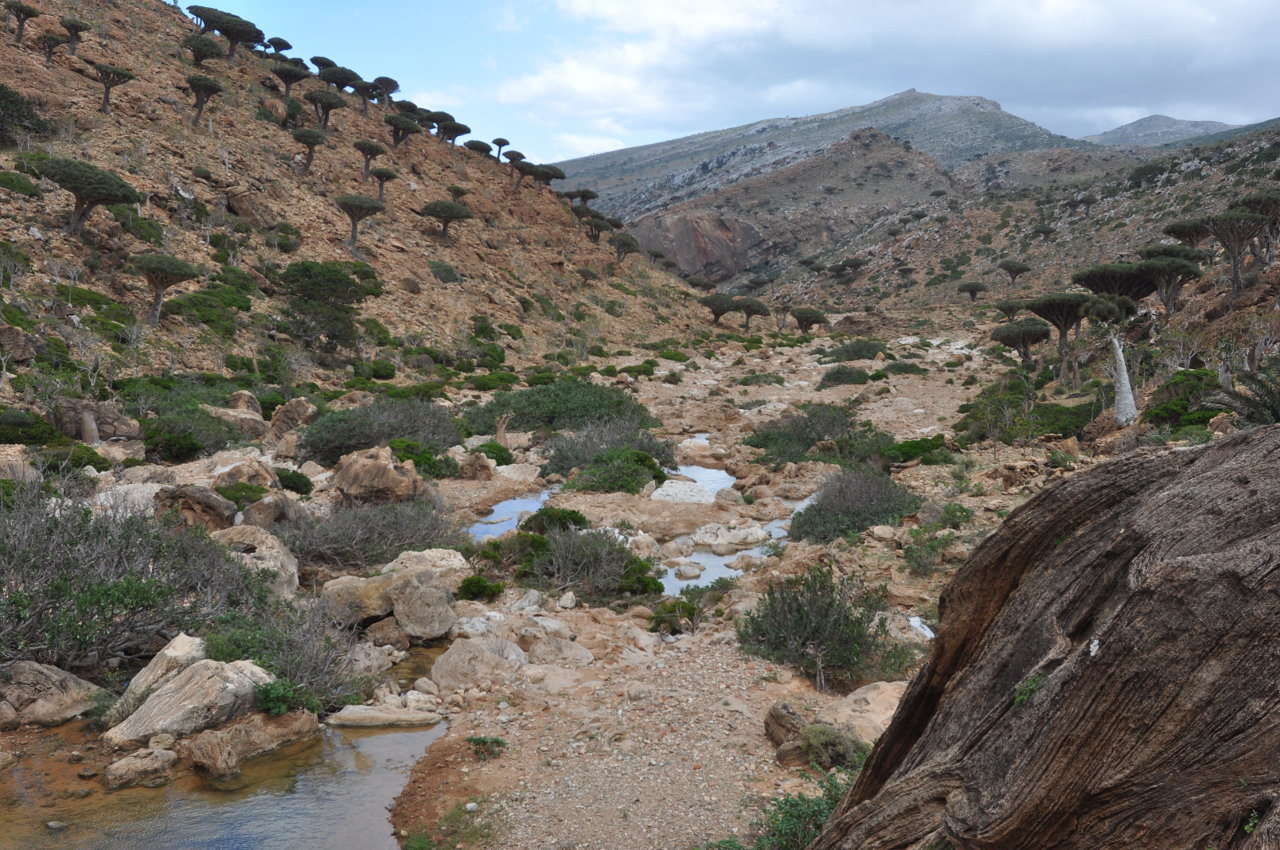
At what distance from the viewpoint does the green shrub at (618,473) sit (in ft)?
55.6

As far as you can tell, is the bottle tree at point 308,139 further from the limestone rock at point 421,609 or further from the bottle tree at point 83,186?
the limestone rock at point 421,609

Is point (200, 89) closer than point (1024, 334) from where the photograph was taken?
No

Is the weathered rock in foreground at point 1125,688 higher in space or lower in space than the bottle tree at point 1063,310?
lower

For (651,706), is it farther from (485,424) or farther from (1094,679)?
(485,424)

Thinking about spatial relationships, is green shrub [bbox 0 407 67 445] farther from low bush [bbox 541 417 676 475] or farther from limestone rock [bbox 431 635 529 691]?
limestone rock [bbox 431 635 529 691]

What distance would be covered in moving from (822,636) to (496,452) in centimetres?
1223

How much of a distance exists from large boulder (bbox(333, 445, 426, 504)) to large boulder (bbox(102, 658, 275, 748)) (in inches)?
291

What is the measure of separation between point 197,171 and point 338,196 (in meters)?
8.03

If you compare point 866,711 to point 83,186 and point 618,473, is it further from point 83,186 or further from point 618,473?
point 83,186

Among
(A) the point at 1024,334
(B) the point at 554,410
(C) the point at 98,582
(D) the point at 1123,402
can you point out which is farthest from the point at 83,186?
(A) the point at 1024,334

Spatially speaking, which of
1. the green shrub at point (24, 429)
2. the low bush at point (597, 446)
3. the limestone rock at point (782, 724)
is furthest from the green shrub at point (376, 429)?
the limestone rock at point (782, 724)

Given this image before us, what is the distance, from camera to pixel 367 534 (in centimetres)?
1214

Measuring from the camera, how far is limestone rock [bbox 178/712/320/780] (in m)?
6.07

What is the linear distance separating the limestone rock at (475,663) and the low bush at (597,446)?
9.93 m
